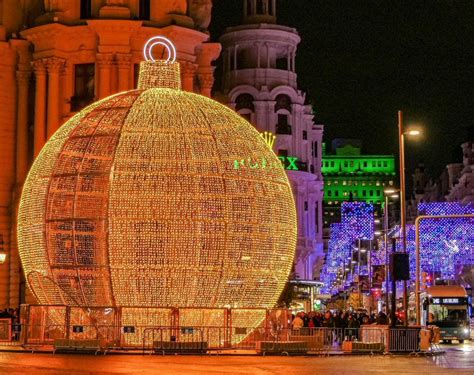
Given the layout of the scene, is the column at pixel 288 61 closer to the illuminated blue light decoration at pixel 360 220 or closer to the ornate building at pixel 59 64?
the illuminated blue light decoration at pixel 360 220

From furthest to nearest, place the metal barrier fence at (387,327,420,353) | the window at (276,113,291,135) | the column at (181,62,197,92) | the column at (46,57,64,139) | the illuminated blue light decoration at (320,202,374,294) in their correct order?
the window at (276,113,291,135) → the illuminated blue light decoration at (320,202,374,294) → the column at (181,62,197,92) → the column at (46,57,64,139) → the metal barrier fence at (387,327,420,353)

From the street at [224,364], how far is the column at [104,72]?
30.7 meters

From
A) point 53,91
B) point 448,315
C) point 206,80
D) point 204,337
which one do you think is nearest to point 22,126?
point 53,91

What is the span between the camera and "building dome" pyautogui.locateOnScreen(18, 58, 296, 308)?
105ft

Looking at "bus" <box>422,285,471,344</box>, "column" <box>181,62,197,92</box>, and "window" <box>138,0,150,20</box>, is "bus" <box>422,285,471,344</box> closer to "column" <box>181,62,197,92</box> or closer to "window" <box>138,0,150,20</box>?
"column" <box>181,62,197,92</box>

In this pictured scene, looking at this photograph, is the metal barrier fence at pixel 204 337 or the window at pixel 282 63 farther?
the window at pixel 282 63

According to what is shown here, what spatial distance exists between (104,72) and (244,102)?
1430 inches

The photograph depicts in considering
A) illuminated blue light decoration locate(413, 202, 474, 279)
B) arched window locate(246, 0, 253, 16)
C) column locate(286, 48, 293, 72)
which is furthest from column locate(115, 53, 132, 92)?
arched window locate(246, 0, 253, 16)

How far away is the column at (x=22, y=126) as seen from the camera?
6353cm

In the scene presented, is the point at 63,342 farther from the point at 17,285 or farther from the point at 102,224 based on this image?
the point at 17,285

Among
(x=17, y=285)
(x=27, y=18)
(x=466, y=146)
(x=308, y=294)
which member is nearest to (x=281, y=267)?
(x=17, y=285)

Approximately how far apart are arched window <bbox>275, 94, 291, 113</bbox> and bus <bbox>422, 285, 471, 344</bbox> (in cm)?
4108

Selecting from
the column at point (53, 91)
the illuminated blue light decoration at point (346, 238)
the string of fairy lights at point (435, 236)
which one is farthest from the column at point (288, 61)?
the column at point (53, 91)

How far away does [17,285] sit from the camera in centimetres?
6197
